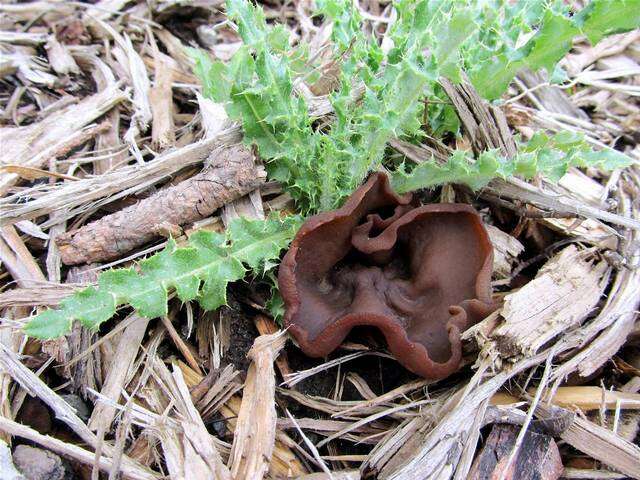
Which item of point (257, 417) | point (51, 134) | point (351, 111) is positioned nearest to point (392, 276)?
point (351, 111)

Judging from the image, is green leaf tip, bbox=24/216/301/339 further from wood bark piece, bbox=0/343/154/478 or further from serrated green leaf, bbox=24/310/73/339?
wood bark piece, bbox=0/343/154/478

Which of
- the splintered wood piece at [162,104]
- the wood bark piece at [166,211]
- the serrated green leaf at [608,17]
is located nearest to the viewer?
the serrated green leaf at [608,17]

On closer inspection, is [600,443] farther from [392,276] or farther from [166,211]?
[166,211]

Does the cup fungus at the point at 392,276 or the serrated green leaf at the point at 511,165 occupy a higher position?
the serrated green leaf at the point at 511,165

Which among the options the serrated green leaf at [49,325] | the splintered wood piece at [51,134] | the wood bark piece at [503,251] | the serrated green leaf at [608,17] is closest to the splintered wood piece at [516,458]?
the wood bark piece at [503,251]

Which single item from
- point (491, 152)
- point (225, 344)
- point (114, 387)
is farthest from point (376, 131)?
point (114, 387)

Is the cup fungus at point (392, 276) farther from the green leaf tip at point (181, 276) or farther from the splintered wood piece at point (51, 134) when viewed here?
the splintered wood piece at point (51, 134)

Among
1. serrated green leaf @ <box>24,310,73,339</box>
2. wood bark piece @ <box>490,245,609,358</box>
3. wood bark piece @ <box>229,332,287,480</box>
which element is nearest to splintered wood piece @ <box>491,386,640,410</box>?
wood bark piece @ <box>490,245,609,358</box>
